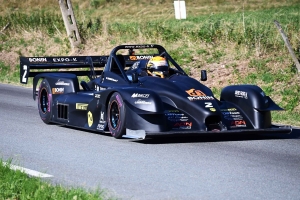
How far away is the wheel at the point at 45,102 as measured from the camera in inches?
534

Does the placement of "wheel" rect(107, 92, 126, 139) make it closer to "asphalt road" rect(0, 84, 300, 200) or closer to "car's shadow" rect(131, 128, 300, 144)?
"asphalt road" rect(0, 84, 300, 200)

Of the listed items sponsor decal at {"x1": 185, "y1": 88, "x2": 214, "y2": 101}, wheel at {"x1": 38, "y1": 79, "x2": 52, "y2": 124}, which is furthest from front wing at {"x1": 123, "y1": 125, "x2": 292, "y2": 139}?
wheel at {"x1": 38, "y1": 79, "x2": 52, "y2": 124}

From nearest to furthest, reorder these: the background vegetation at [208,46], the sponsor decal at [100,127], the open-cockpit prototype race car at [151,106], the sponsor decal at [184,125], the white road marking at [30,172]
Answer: the white road marking at [30,172], the open-cockpit prototype race car at [151,106], the sponsor decal at [184,125], the sponsor decal at [100,127], the background vegetation at [208,46]

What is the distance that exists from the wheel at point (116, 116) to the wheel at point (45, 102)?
217cm

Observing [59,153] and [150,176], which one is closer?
[150,176]

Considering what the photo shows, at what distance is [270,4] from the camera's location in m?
48.3

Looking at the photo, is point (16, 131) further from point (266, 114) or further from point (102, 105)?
point (266, 114)

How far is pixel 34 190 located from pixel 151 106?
3.70 meters

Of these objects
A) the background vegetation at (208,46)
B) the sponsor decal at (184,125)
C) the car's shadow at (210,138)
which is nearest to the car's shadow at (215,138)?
the car's shadow at (210,138)

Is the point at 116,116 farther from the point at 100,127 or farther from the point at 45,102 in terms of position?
the point at 45,102

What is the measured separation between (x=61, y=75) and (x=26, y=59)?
119cm

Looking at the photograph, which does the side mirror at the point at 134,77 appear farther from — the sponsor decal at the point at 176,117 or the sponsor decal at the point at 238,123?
the sponsor decal at the point at 238,123

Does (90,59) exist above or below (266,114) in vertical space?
above

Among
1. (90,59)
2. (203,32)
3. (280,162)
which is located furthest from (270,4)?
(280,162)
